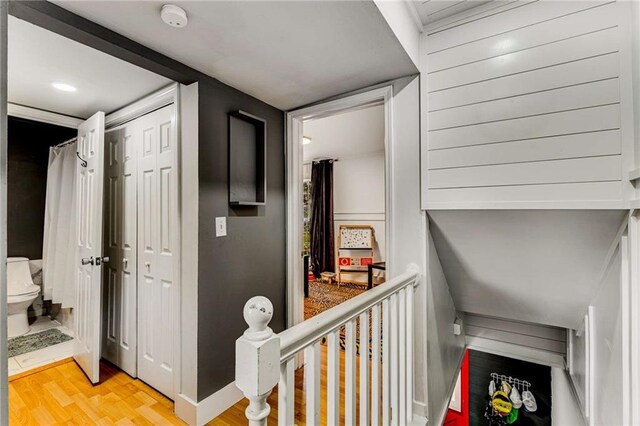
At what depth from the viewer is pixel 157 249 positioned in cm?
211

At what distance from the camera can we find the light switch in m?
1.87

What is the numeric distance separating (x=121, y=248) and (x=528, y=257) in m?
2.94

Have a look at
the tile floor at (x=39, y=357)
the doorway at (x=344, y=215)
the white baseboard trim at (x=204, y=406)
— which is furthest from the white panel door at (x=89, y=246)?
the doorway at (x=344, y=215)

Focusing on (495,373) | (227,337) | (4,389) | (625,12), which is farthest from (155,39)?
(495,373)

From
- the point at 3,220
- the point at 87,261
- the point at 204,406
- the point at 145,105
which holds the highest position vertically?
the point at 145,105

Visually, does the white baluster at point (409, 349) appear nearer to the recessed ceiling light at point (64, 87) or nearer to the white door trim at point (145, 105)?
the white door trim at point (145, 105)

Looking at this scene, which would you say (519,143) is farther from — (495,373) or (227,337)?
(495,373)

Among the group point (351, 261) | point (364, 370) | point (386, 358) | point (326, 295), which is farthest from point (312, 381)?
point (351, 261)

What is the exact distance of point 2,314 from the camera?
987 mm

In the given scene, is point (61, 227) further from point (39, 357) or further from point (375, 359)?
point (375, 359)

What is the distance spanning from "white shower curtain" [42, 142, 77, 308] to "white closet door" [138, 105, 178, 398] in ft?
3.88

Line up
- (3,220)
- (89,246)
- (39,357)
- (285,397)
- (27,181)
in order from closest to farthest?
(285,397), (3,220), (89,246), (39,357), (27,181)

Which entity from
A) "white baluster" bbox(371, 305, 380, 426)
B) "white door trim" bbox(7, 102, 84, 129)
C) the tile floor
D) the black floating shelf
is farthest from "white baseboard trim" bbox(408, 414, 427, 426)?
"white door trim" bbox(7, 102, 84, 129)

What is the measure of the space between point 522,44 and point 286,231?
1846mm
